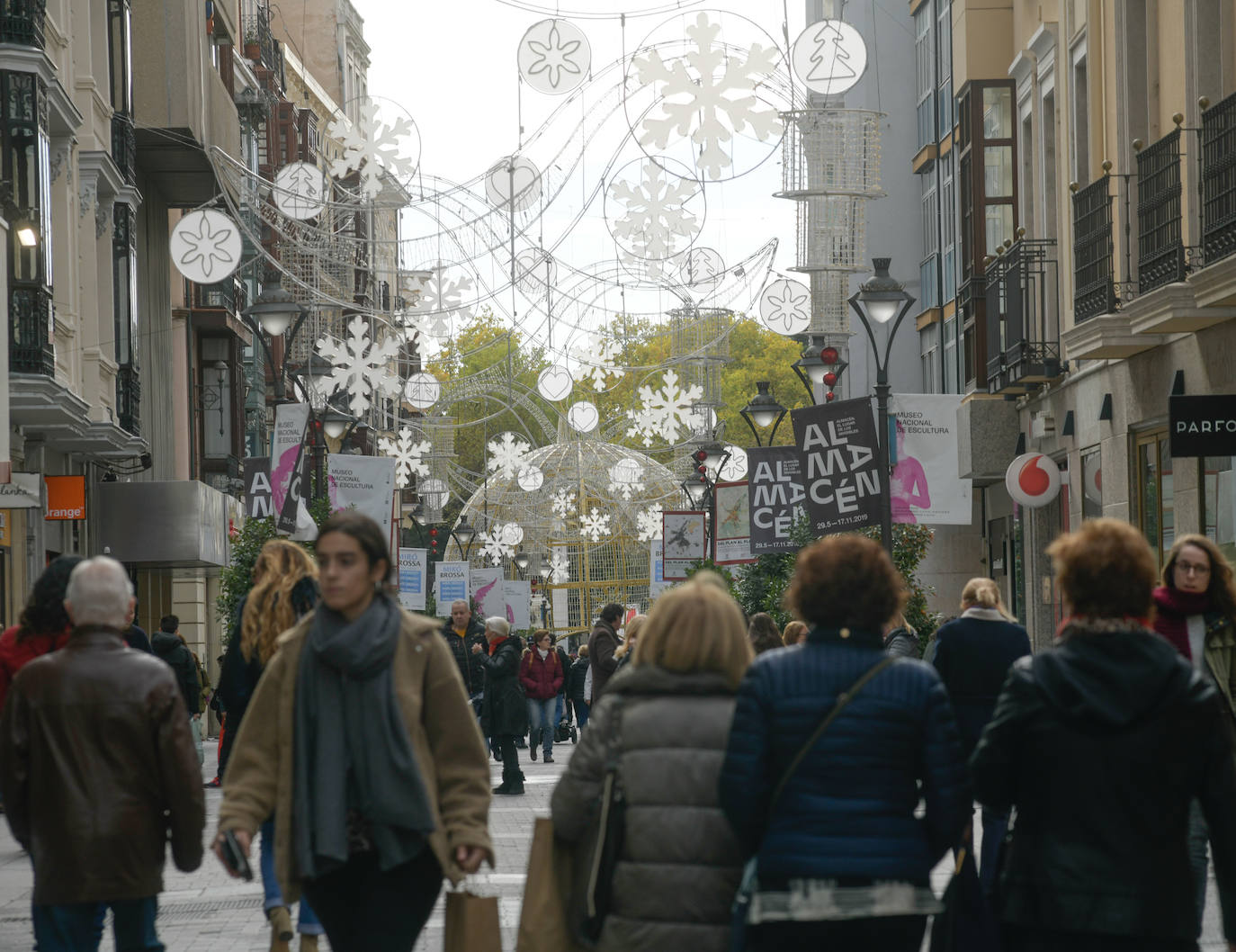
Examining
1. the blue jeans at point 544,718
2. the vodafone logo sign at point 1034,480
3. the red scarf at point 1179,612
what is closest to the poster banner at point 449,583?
the blue jeans at point 544,718

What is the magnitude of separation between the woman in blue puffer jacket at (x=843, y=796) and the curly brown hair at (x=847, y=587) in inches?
4.4

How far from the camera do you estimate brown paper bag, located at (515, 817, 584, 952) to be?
6297mm

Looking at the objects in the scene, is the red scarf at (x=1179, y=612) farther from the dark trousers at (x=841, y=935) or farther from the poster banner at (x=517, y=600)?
the poster banner at (x=517, y=600)

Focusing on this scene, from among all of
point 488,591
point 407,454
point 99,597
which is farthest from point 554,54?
point 488,591

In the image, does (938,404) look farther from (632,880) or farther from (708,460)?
(632,880)

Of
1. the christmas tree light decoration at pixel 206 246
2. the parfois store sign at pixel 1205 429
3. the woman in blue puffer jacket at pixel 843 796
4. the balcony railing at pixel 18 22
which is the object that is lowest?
the woman in blue puffer jacket at pixel 843 796

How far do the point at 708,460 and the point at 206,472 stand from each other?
44.4 ft

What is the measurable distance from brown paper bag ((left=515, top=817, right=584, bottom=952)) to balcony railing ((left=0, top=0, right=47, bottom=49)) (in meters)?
20.4

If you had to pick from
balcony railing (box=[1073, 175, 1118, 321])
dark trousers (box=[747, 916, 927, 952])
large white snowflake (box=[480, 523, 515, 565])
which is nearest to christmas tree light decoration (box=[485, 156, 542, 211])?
balcony railing (box=[1073, 175, 1118, 321])

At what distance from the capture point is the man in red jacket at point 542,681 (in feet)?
93.7

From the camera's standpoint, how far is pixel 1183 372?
19453 mm

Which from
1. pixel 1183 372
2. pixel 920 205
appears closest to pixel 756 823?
pixel 1183 372

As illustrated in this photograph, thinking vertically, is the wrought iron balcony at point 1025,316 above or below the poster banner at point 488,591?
above

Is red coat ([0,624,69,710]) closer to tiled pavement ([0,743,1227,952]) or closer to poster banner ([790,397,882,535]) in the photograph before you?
tiled pavement ([0,743,1227,952])
